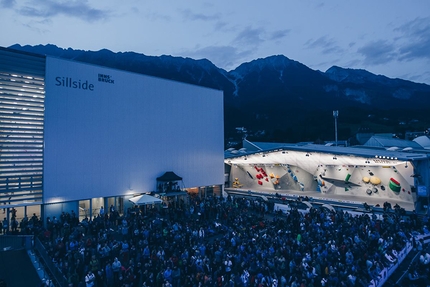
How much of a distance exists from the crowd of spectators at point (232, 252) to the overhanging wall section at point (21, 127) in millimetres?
2620

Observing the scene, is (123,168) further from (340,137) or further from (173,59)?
(173,59)

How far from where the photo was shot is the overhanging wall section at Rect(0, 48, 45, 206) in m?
16.4

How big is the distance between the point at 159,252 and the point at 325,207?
1405cm

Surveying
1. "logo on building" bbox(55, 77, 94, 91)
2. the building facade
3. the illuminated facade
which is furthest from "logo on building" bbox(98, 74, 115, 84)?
the illuminated facade

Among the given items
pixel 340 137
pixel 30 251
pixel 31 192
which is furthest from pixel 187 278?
pixel 340 137

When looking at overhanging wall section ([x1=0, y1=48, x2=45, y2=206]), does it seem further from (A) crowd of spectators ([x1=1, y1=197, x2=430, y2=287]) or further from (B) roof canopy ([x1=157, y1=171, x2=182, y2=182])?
(B) roof canopy ([x1=157, y1=171, x2=182, y2=182])

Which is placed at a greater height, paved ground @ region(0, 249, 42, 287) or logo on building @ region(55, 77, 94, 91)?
logo on building @ region(55, 77, 94, 91)

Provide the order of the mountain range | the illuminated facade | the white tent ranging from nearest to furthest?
the white tent, the illuminated facade, the mountain range

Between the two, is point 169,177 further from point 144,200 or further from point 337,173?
point 337,173

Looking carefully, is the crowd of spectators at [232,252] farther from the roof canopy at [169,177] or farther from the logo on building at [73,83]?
the logo on building at [73,83]

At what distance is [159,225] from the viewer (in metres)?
15.5

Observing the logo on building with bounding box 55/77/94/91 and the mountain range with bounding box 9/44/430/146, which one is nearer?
the logo on building with bounding box 55/77/94/91

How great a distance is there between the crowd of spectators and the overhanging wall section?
2.62 metres

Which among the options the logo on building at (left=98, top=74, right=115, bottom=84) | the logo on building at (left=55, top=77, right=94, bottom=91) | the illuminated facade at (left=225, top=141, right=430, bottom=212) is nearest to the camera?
the logo on building at (left=55, top=77, right=94, bottom=91)
